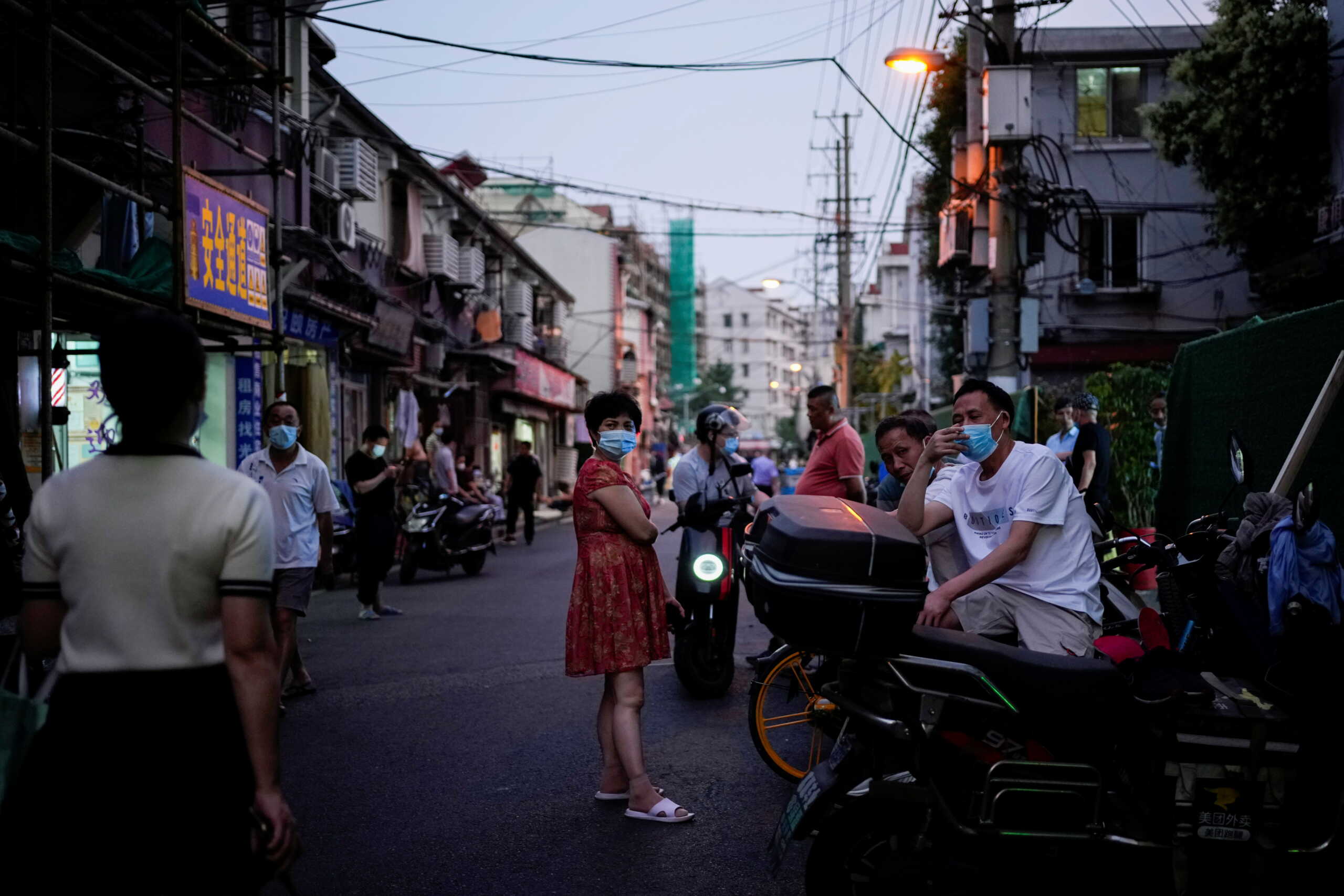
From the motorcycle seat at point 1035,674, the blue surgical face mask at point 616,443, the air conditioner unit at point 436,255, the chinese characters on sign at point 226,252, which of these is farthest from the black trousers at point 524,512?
the motorcycle seat at point 1035,674

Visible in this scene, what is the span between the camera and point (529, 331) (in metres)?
37.0

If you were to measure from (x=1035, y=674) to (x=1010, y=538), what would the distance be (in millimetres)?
864

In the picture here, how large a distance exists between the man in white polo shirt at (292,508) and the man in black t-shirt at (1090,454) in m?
6.60

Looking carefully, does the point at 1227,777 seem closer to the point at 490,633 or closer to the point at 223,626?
the point at 223,626

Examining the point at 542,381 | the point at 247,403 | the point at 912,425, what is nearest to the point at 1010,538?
the point at 912,425

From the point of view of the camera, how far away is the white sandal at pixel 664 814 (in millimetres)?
5223

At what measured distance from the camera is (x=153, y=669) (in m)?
2.55

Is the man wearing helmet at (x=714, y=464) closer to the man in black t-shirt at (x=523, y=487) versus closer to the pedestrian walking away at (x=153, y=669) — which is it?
the pedestrian walking away at (x=153, y=669)

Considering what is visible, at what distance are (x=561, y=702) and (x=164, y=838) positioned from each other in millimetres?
5476

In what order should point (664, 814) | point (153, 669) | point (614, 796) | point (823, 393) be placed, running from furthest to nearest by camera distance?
1. point (823, 393)
2. point (614, 796)
3. point (664, 814)
4. point (153, 669)

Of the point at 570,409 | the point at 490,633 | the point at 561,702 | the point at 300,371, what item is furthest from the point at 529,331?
the point at 561,702

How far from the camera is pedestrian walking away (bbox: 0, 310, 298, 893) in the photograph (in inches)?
97.7

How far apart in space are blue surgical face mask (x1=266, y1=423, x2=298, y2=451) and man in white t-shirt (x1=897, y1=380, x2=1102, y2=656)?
4.04 m

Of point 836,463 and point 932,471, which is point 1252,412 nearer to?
point 836,463
